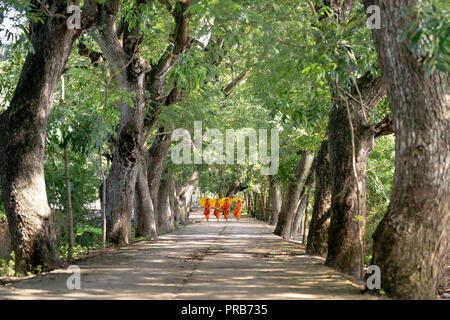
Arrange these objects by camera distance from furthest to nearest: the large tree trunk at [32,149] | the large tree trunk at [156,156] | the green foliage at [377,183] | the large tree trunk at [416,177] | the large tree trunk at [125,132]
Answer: the large tree trunk at [156,156]
the green foliage at [377,183]
the large tree trunk at [125,132]
the large tree trunk at [32,149]
the large tree trunk at [416,177]

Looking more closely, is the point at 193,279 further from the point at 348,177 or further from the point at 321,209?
the point at 321,209

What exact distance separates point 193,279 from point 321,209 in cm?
491

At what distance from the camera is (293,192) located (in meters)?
22.0

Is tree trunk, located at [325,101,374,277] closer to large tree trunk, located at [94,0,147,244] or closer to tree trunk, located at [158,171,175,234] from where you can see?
large tree trunk, located at [94,0,147,244]

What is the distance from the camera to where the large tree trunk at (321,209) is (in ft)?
42.1

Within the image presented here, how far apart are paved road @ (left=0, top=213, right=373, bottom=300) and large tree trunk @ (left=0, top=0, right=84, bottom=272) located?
2.53 ft

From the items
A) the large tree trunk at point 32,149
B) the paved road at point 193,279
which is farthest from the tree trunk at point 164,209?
the large tree trunk at point 32,149

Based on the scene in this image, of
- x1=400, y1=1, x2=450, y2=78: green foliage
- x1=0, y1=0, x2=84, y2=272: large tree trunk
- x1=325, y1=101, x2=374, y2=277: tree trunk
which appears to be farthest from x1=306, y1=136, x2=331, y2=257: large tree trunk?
x1=400, y1=1, x2=450, y2=78: green foliage

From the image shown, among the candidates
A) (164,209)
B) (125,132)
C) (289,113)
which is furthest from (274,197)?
(289,113)

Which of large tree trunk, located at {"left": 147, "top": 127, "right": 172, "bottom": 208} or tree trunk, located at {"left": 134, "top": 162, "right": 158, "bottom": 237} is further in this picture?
large tree trunk, located at {"left": 147, "top": 127, "right": 172, "bottom": 208}

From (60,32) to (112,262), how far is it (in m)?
4.77

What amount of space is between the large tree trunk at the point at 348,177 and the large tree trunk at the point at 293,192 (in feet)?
34.6

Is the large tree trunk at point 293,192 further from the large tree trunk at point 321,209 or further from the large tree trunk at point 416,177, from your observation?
the large tree trunk at point 416,177

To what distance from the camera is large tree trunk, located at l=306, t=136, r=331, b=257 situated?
42.1 feet
